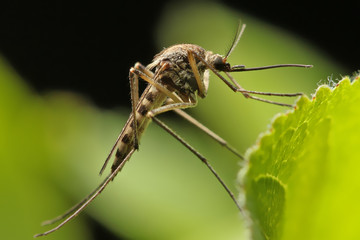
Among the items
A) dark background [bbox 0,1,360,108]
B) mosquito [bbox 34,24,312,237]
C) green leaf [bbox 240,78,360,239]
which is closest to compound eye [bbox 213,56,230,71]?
mosquito [bbox 34,24,312,237]

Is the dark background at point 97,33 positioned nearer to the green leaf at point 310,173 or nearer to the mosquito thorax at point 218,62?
the mosquito thorax at point 218,62

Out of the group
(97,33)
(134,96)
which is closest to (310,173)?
(134,96)

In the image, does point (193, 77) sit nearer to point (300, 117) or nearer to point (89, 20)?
point (300, 117)

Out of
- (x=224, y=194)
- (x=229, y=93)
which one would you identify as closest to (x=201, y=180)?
(x=224, y=194)

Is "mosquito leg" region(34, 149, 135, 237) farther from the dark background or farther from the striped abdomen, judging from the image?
the dark background

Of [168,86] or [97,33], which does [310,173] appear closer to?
[168,86]

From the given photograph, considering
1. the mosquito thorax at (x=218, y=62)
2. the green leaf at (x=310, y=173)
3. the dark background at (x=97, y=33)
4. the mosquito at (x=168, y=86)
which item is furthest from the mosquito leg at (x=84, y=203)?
the dark background at (x=97, y=33)

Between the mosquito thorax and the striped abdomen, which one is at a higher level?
the mosquito thorax
